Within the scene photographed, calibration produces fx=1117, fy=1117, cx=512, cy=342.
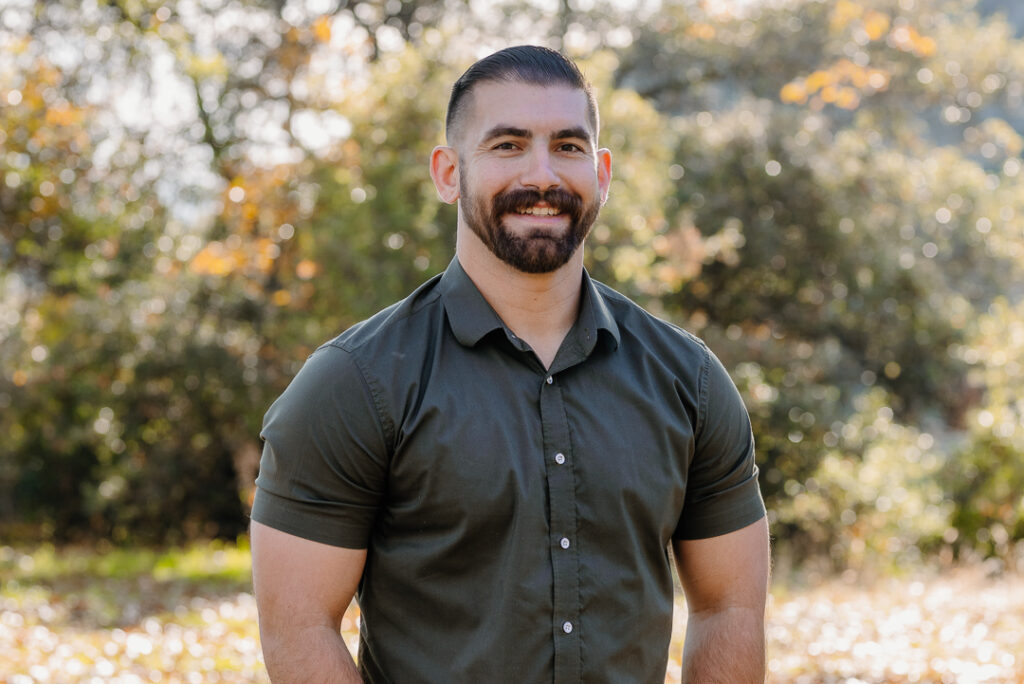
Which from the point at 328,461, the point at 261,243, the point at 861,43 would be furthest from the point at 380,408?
the point at 861,43

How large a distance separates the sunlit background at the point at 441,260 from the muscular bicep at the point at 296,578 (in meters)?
5.47

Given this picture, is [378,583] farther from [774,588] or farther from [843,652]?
[774,588]

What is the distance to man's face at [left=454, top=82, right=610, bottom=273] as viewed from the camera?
2211 mm

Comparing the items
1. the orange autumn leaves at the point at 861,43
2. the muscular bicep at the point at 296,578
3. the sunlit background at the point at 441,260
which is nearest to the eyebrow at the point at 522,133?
the muscular bicep at the point at 296,578

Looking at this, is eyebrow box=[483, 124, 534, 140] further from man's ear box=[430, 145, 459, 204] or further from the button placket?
the button placket

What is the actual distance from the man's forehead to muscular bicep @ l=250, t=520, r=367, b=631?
88cm

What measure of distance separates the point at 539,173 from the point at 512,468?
586 millimetres

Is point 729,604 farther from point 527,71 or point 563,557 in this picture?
point 527,71

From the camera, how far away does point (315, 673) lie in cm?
205

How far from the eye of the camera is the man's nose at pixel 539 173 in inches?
86.7

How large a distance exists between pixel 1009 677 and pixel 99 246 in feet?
34.5

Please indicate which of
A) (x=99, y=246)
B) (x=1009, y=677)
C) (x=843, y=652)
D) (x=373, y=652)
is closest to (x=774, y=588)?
(x=843, y=652)

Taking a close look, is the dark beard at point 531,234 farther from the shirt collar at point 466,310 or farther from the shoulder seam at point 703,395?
the shoulder seam at point 703,395

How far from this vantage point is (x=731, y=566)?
2354mm
